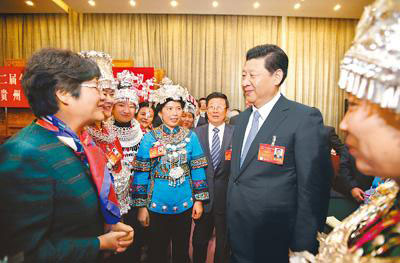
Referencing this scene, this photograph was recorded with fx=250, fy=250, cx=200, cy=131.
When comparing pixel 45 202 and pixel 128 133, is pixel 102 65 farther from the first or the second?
pixel 45 202

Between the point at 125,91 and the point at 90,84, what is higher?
the point at 125,91

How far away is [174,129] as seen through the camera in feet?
7.91

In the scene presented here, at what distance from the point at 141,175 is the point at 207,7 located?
19.9 feet

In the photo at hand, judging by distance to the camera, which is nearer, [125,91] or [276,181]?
[276,181]

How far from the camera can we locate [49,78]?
3.38ft

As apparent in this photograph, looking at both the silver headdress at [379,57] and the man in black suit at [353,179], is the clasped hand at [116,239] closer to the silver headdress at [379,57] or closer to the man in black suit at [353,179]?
the silver headdress at [379,57]

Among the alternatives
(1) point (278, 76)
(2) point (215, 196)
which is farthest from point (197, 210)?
(1) point (278, 76)

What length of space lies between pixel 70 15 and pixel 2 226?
8.45 meters

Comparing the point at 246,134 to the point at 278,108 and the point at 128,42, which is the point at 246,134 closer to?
the point at 278,108

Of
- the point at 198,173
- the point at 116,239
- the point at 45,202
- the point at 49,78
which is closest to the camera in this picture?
the point at 45,202

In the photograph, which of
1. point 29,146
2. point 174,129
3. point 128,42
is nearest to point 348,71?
point 29,146

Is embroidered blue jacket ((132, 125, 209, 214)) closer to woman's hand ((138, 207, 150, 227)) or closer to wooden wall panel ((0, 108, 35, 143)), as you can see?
woman's hand ((138, 207, 150, 227))

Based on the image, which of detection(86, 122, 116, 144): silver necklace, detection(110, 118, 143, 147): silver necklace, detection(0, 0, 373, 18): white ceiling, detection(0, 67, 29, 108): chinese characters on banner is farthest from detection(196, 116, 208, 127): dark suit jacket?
detection(0, 0, 373, 18): white ceiling

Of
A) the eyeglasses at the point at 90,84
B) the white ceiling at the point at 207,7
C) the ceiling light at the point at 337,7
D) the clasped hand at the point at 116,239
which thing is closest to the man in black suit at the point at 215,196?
the clasped hand at the point at 116,239
